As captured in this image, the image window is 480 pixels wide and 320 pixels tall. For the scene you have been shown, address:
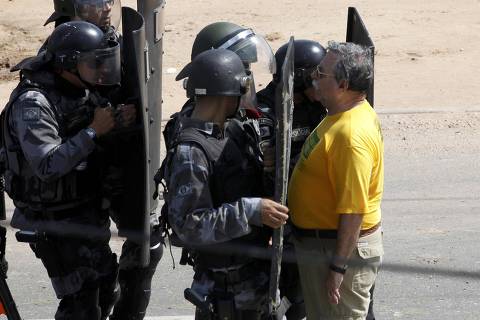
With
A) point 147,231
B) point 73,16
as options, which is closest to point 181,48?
point 73,16

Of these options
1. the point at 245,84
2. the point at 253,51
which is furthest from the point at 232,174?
the point at 253,51

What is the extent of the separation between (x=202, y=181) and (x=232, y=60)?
56 cm

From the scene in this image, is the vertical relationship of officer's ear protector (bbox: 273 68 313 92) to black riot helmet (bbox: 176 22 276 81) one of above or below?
below

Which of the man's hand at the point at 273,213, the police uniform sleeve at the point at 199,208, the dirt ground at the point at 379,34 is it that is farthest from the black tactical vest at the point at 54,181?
the dirt ground at the point at 379,34

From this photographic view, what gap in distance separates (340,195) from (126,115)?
1.20m

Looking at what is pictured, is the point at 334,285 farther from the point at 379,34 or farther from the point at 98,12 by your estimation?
the point at 379,34

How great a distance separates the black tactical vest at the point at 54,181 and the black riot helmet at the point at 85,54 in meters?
0.12

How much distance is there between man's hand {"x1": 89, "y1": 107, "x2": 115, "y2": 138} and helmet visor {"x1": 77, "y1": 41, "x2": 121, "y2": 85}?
0.49 feet

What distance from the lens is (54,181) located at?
16.2 ft

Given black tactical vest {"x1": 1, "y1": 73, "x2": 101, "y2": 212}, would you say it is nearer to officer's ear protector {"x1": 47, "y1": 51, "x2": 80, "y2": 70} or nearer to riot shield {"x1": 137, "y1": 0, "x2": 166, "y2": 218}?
officer's ear protector {"x1": 47, "y1": 51, "x2": 80, "y2": 70}

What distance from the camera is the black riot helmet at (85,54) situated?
4945 millimetres

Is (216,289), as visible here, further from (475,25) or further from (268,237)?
(475,25)

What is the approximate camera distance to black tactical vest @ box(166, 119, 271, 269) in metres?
4.35

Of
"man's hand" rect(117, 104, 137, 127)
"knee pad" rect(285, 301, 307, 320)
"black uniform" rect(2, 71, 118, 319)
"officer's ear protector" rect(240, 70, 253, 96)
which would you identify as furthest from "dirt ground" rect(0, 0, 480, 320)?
"officer's ear protector" rect(240, 70, 253, 96)
